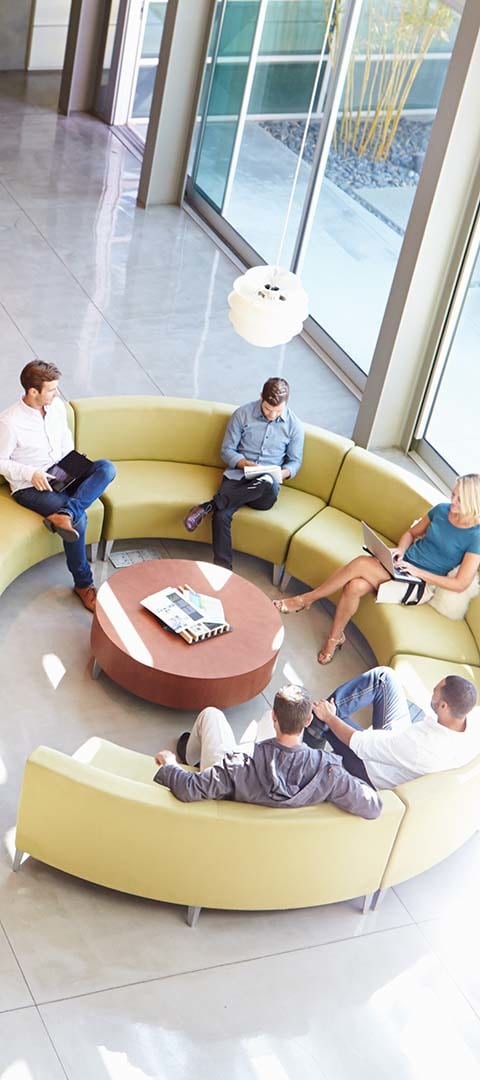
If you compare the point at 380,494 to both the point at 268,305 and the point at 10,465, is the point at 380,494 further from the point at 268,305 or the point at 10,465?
the point at 10,465

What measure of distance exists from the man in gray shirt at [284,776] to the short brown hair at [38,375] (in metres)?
2.42

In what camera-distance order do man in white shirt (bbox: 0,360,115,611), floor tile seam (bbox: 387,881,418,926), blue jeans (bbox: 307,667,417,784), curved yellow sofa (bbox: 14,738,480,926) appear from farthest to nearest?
man in white shirt (bbox: 0,360,115,611) → blue jeans (bbox: 307,667,417,784) → floor tile seam (bbox: 387,881,418,926) → curved yellow sofa (bbox: 14,738,480,926)

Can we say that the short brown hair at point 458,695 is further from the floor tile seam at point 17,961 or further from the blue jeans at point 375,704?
the floor tile seam at point 17,961

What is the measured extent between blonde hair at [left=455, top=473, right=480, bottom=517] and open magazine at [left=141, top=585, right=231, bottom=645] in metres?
1.39

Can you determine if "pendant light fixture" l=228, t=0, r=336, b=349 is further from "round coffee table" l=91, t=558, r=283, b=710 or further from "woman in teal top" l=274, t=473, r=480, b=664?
"round coffee table" l=91, t=558, r=283, b=710

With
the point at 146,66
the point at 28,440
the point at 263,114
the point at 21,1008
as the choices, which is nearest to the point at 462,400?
the point at 28,440

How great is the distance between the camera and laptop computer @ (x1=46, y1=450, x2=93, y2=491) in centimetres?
712

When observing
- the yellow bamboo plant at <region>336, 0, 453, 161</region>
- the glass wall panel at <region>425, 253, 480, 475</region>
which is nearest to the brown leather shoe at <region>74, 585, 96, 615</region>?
the glass wall panel at <region>425, 253, 480, 475</region>

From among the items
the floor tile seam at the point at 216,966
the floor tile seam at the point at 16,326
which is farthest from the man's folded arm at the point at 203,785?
the floor tile seam at the point at 16,326

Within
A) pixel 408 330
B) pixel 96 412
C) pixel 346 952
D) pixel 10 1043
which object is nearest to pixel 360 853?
pixel 346 952

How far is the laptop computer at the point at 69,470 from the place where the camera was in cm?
712

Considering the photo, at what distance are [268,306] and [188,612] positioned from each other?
1.62 meters

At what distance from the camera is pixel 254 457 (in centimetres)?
764

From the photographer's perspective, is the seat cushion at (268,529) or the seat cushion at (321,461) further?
the seat cushion at (321,461)
